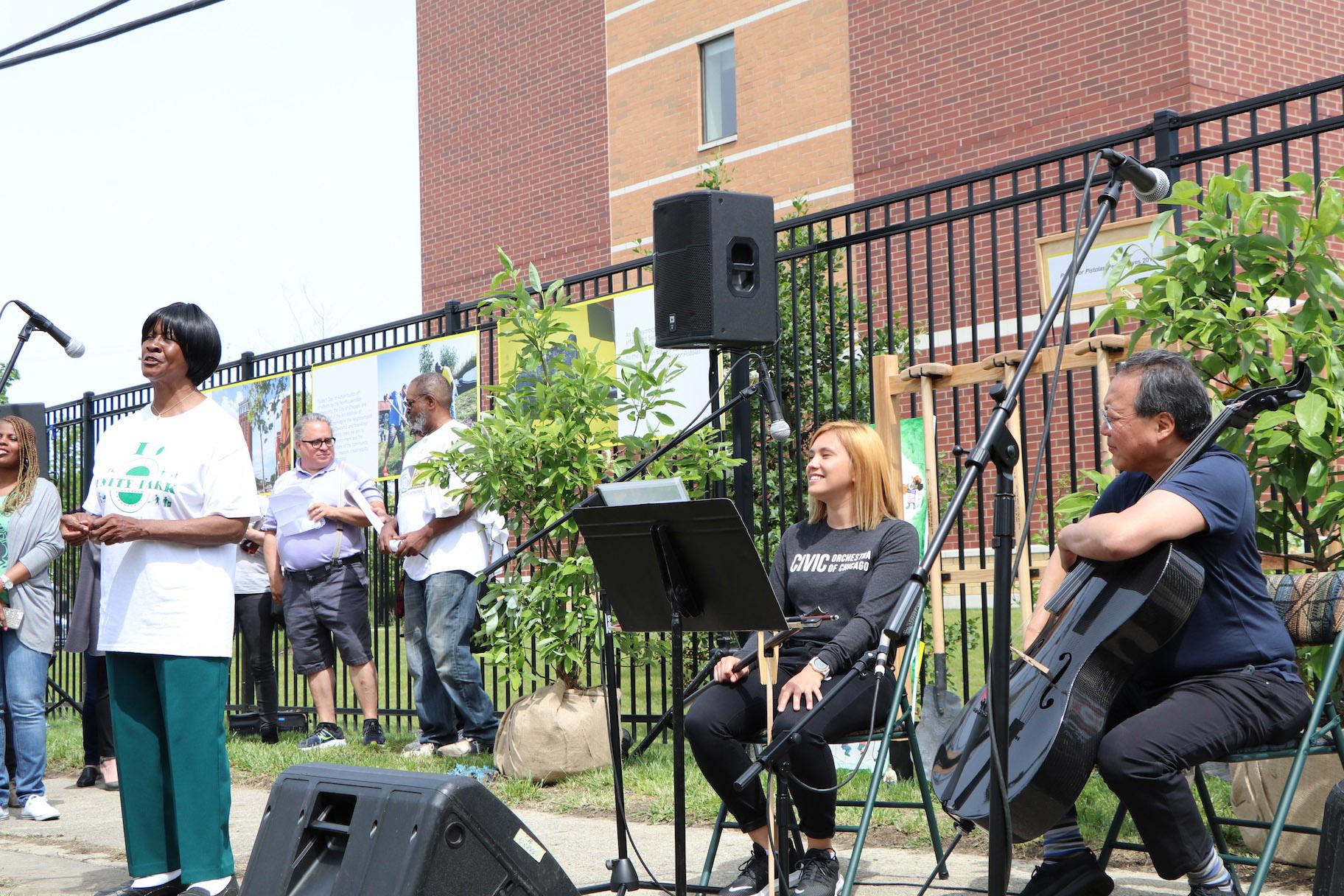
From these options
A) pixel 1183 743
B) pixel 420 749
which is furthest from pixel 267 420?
pixel 1183 743

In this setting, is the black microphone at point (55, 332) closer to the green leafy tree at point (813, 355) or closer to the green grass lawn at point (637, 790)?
the green grass lawn at point (637, 790)

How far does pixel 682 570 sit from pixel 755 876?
1.23 m

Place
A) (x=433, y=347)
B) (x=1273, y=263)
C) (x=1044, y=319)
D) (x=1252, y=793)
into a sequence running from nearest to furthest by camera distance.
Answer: (x=1044, y=319) < (x=1273, y=263) < (x=1252, y=793) < (x=433, y=347)

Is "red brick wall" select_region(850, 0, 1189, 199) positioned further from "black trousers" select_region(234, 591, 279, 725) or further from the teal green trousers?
the teal green trousers

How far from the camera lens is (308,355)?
33.8 ft

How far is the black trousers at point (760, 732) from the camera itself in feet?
14.2

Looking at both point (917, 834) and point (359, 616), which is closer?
point (917, 834)

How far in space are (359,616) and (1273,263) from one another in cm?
564

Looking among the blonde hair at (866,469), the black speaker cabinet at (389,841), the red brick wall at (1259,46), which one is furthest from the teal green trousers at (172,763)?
the red brick wall at (1259,46)

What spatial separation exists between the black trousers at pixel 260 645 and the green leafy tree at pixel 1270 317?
6435 mm

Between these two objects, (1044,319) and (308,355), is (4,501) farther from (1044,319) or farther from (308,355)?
(1044,319)

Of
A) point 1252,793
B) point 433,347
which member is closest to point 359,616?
point 433,347

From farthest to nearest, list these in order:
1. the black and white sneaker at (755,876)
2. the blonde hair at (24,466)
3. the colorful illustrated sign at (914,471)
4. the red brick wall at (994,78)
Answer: the red brick wall at (994,78) → the blonde hair at (24,466) → the colorful illustrated sign at (914,471) → the black and white sneaker at (755,876)

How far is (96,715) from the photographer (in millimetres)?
7648
